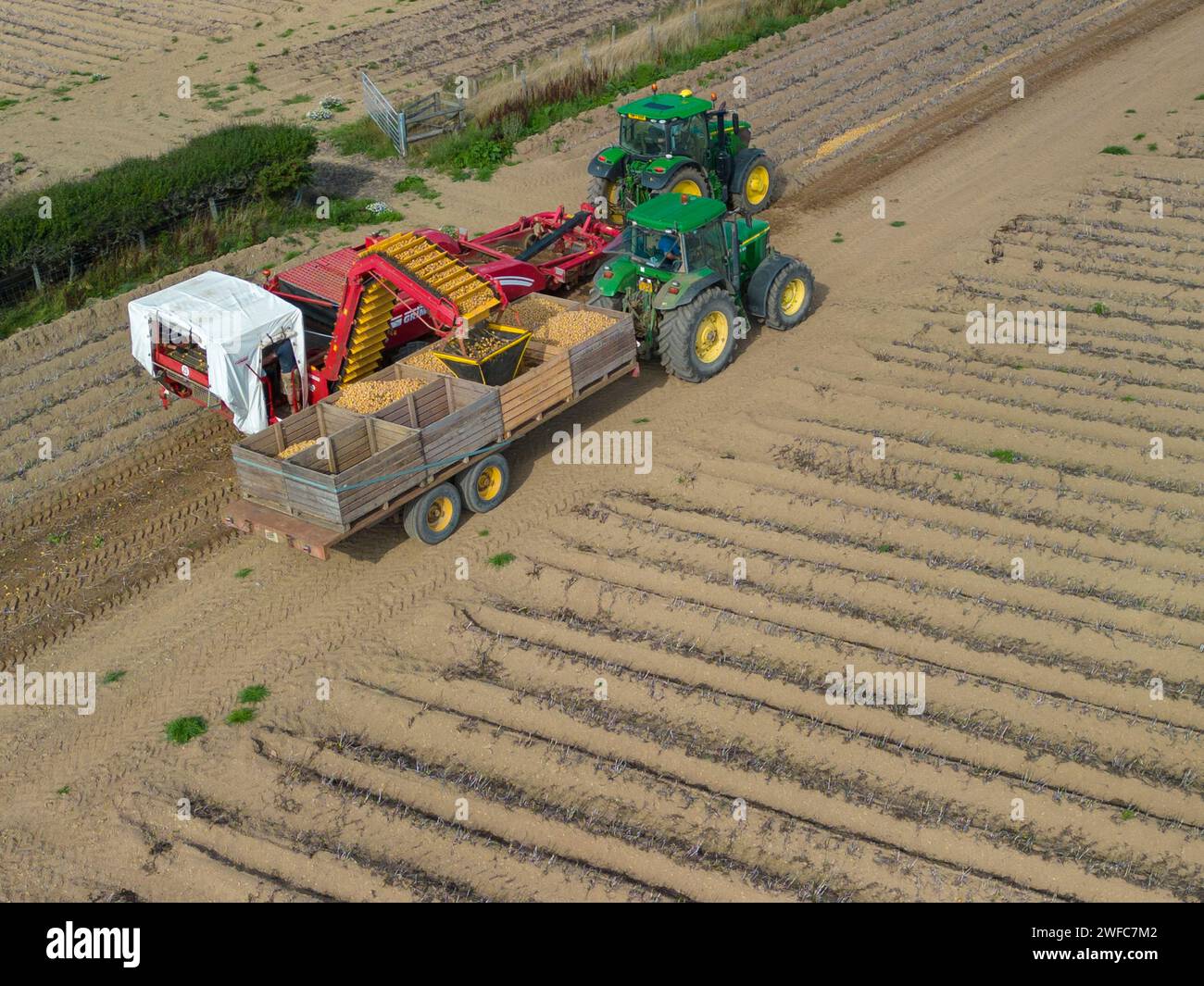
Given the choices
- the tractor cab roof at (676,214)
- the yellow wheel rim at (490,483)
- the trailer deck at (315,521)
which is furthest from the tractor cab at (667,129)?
the yellow wheel rim at (490,483)

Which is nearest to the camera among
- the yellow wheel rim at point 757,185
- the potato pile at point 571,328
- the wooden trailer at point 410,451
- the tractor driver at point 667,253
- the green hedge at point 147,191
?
the wooden trailer at point 410,451

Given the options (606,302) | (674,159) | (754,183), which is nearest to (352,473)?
(606,302)

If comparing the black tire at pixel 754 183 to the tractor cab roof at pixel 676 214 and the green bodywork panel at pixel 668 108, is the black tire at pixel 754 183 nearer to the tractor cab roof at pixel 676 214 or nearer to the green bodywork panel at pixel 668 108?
the green bodywork panel at pixel 668 108

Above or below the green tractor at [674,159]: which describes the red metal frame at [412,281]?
below

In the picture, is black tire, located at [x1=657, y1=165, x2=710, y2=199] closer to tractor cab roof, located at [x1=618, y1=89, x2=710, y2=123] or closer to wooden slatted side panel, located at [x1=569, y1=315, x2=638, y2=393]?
tractor cab roof, located at [x1=618, y1=89, x2=710, y2=123]

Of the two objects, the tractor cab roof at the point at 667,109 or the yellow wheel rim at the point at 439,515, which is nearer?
the yellow wheel rim at the point at 439,515

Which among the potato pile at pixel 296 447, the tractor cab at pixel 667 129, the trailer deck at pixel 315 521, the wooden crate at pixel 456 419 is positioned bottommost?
the trailer deck at pixel 315 521

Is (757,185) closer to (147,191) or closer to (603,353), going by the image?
(603,353)
